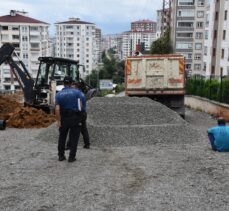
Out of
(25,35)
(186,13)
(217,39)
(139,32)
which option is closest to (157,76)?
(217,39)

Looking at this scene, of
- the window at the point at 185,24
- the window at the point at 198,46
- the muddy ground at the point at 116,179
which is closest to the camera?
the muddy ground at the point at 116,179

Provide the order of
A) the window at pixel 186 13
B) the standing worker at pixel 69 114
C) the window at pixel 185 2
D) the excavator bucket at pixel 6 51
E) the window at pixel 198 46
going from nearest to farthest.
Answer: the standing worker at pixel 69 114 < the excavator bucket at pixel 6 51 < the window at pixel 198 46 < the window at pixel 186 13 < the window at pixel 185 2

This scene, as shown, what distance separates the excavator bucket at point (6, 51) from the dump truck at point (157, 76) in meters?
5.13

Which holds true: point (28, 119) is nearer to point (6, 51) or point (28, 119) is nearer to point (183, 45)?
point (6, 51)

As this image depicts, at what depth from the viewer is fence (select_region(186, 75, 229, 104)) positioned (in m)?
18.2

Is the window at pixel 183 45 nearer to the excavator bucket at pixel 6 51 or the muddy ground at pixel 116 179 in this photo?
the excavator bucket at pixel 6 51

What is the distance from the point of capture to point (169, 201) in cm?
557

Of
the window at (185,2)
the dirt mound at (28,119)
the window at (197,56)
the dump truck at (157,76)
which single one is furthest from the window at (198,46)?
the dirt mound at (28,119)

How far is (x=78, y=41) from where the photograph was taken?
393 ft

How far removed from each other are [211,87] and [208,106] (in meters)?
1.26

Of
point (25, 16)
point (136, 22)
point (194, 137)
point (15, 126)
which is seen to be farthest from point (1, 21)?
point (136, 22)

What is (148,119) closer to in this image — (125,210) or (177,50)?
(125,210)

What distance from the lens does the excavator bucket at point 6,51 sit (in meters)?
15.9

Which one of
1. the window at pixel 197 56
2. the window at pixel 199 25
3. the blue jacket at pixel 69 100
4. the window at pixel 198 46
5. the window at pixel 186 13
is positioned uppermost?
the window at pixel 186 13
